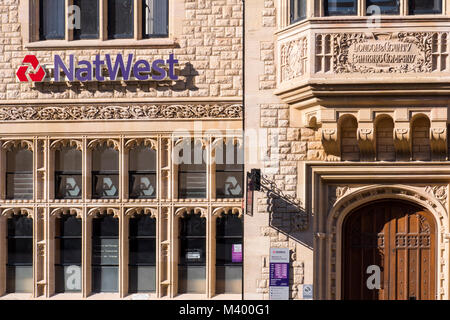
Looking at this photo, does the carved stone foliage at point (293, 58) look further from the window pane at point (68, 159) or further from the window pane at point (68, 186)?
the window pane at point (68, 186)

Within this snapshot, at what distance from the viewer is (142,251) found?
14656 mm

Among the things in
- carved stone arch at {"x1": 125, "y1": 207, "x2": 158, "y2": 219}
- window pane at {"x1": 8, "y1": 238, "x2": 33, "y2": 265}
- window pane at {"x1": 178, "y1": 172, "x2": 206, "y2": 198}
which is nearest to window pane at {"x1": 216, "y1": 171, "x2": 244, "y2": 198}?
window pane at {"x1": 178, "y1": 172, "x2": 206, "y2": 198}

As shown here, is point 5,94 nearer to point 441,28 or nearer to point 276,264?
point 276,264

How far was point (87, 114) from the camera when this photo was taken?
47.5 ft

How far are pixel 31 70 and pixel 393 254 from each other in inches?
307

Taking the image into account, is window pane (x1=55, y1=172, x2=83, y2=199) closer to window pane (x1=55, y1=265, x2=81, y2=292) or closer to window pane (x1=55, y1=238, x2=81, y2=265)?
window pane (x1=55, y1=238, x2=81, y2=265)

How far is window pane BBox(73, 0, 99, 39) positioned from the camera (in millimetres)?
14719

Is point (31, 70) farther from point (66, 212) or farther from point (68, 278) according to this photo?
point (68, 278)

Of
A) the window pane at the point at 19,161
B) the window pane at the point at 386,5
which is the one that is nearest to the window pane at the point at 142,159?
the window pane at the point at 19,161

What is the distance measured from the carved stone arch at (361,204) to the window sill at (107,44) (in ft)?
14.8

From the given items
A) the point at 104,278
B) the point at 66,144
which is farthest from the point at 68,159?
the point at 104,278

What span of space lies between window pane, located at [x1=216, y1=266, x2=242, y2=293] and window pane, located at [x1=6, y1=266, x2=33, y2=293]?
375 cm

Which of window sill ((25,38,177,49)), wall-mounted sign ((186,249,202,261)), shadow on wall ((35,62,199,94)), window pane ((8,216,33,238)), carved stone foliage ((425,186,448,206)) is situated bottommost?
wall-mounted sign ((186,249,202,261))

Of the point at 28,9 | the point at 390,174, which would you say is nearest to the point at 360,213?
the point at 390,174
